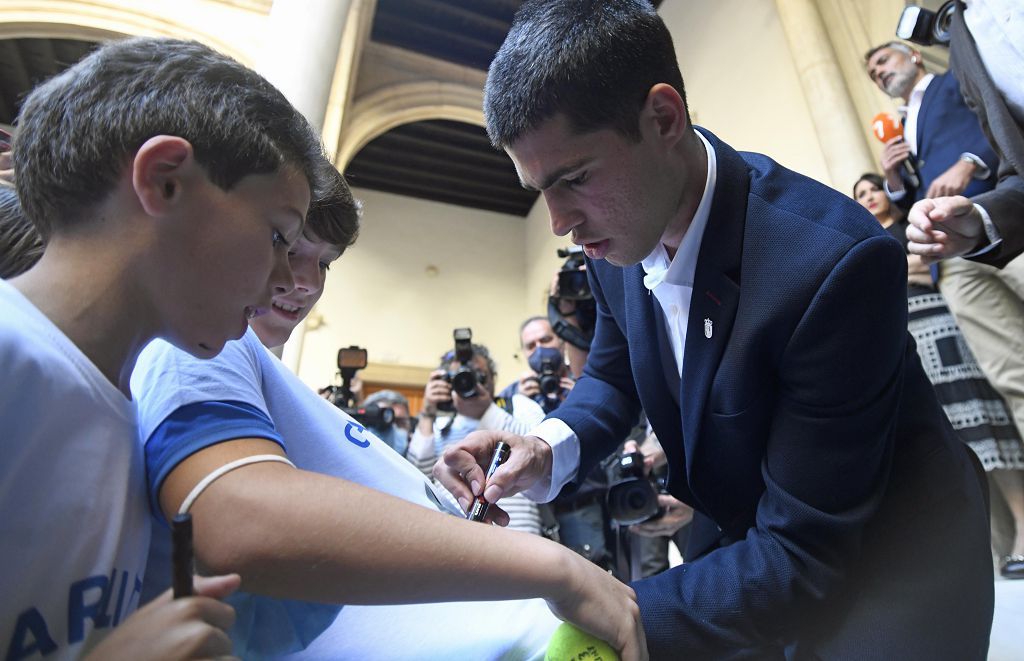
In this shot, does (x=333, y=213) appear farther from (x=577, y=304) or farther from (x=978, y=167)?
(x=978, y=167)

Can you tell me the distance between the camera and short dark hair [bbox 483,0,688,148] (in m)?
0.88

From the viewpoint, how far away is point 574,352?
7.61ft

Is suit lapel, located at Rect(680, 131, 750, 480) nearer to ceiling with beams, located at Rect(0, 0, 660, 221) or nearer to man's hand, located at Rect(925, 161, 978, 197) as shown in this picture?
man's hand, located at Rect(925, 161, 978, 197)

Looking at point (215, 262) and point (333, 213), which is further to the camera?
point (333, 213)

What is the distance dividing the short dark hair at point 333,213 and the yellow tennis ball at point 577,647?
0.80 m

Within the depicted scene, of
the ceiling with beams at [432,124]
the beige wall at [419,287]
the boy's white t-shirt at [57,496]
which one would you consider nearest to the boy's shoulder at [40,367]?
the boy's white t-shirt at [57,496]

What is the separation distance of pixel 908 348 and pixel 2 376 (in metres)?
1.20

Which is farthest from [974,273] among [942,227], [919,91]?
[942,227]

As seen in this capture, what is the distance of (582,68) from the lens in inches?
34.3

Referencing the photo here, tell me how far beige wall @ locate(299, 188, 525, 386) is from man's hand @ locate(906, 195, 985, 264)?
21.9 feet

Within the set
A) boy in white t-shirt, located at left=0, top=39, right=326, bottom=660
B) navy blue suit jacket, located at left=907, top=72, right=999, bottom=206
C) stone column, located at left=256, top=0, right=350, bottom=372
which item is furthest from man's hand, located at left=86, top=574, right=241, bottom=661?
stone column, located at left=256, top=0, right=350, bottom=372

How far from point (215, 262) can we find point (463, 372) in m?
1.66

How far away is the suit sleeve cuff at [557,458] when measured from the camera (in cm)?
107

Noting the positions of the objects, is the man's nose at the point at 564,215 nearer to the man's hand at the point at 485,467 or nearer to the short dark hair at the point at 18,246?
the man's hand at the point at 485,467
